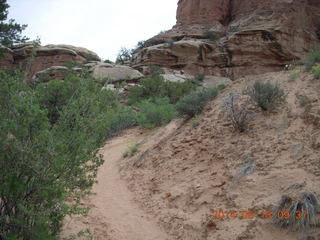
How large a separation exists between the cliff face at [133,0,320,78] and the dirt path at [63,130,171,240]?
70.0 feet

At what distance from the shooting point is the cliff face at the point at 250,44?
2570 centimetres

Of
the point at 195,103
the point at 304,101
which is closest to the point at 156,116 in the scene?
the point at 195,103

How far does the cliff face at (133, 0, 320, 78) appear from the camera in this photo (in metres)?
25.7

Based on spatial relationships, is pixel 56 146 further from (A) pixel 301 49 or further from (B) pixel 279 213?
(A) pixel 301 49

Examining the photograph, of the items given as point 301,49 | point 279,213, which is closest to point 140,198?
point 279,213

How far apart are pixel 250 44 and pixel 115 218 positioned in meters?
25.2

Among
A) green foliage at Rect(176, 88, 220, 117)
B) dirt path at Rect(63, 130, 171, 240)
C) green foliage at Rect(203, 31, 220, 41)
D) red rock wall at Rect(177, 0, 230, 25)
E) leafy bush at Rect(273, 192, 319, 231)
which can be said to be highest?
red rock wall at Rect(177, 0, 230, 25)

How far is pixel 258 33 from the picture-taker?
2558cm

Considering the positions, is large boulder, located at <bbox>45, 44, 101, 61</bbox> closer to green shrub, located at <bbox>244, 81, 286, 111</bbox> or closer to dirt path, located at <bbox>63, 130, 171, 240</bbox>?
dirt path, located at <bbox>63, 130, 171, 240</bbox>

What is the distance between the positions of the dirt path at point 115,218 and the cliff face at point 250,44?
839 inches

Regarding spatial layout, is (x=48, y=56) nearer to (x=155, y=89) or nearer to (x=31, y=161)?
(x=155, y=89)

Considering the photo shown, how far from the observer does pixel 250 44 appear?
85.0 feet

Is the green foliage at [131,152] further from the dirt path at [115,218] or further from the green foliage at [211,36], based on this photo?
the green foliage at [211,36]

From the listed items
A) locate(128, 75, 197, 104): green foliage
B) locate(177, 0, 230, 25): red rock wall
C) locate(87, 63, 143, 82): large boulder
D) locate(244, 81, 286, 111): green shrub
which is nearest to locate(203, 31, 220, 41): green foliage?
locate(177, 0, 230, 25): red rock wall
